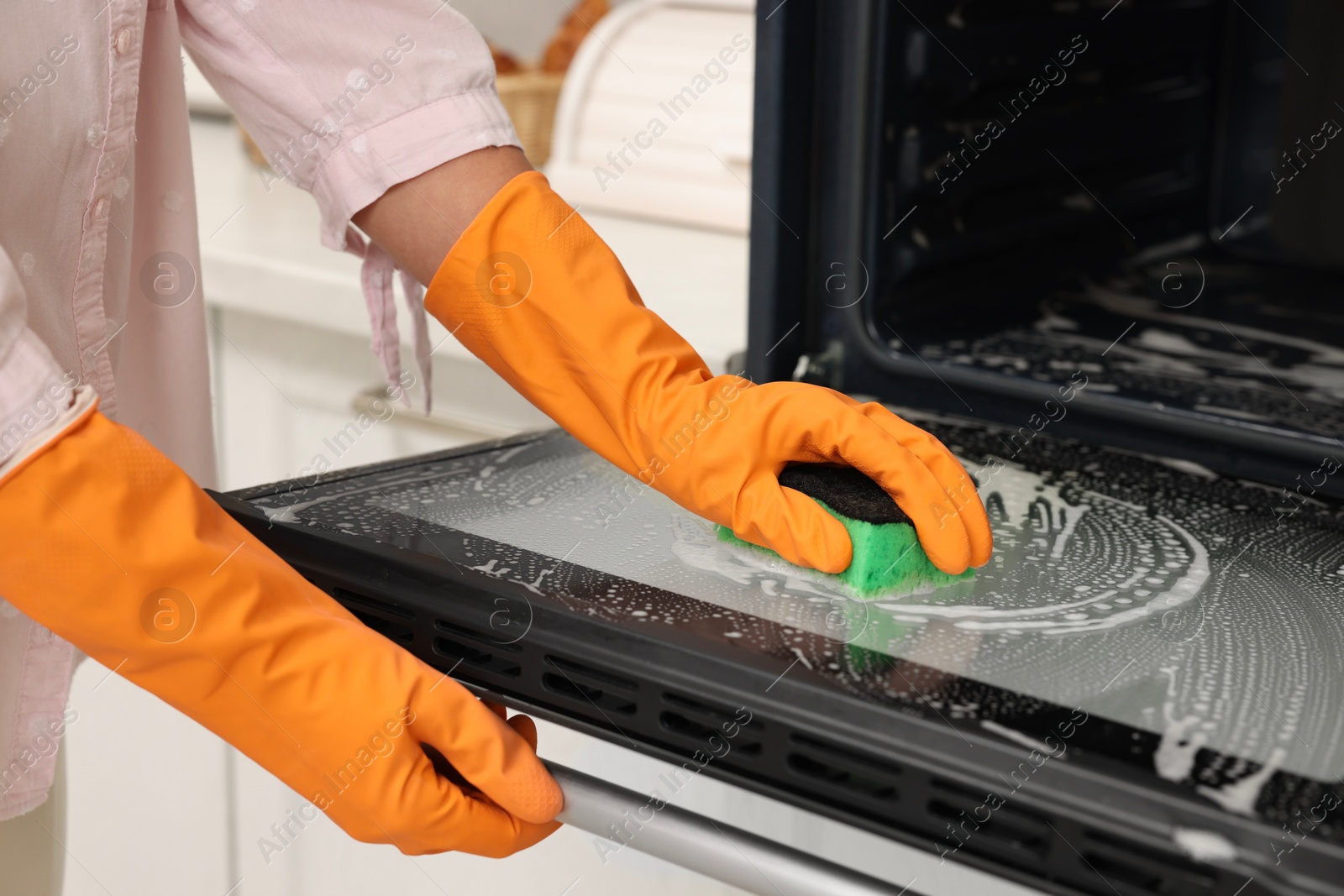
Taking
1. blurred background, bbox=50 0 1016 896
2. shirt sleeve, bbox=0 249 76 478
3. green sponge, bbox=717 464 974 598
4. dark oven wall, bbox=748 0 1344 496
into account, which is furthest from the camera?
blurred background, bbox=50 0 1016 896

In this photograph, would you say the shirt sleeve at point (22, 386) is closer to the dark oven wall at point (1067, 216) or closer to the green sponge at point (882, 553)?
the green sponge at point (882, 553)

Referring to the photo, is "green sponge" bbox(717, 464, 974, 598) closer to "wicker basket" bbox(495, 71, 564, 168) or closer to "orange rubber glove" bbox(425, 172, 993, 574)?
"orange rubber glove" bbox(425, 172, 993, 574)

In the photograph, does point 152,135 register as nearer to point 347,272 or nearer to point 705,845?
point 347,272

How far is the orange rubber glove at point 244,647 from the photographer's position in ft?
2.15

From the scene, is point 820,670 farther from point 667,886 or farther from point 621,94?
point 621,94

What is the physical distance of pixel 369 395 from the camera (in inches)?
61.1

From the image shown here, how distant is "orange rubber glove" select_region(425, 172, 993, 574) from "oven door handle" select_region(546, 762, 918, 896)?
18cm

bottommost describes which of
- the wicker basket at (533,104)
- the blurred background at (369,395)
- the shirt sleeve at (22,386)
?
the blurred background at (369,395)

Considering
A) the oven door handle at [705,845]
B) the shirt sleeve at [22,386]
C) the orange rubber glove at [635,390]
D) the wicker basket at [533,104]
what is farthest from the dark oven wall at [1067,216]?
the wicker basket at [533,104]

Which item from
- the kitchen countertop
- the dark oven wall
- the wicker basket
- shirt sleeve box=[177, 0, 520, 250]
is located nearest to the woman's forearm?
shirt sleeve box=[177, 0, 520, 250]

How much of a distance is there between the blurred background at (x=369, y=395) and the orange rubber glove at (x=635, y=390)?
0.37 m

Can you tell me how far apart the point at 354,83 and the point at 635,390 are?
0.32m

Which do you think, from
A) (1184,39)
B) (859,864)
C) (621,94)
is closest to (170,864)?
(859,864)

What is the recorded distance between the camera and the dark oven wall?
3.30ft
